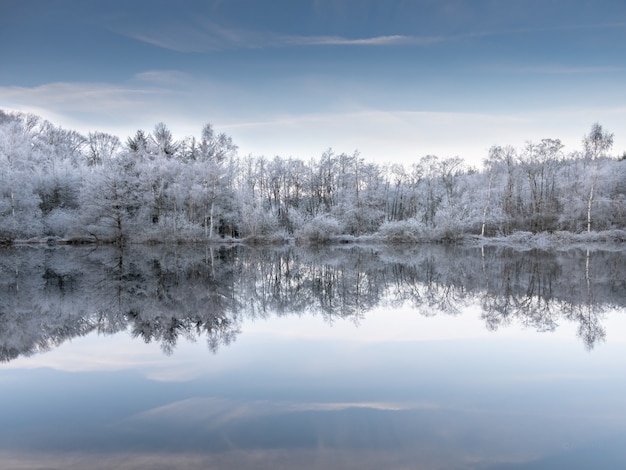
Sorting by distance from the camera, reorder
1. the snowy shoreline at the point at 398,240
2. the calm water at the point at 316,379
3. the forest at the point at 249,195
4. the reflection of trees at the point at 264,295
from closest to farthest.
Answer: the calm water at the point at 316,379 < the reflection of trees at the point at 264,295 < the snowy shoreline at the point at 398,240 < the forest at the point at 249,195

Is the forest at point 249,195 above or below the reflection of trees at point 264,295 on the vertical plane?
above

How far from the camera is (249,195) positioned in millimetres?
51281

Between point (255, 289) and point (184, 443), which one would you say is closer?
point (184, 443)

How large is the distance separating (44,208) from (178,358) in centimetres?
4591

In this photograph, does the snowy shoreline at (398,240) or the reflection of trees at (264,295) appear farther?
the snowy shoreline at (398,240)

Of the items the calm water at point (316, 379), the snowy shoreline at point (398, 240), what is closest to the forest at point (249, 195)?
the snowy shoreline at point (398, 240)

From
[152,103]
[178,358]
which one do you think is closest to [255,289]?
[178,358]

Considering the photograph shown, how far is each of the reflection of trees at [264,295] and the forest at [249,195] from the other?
19.5 metres

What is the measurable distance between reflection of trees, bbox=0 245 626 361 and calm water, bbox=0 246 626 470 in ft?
0.33

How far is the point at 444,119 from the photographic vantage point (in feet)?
111

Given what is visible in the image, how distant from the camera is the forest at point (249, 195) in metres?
41.0

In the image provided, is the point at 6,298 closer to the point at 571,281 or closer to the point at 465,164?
the point at 571,281

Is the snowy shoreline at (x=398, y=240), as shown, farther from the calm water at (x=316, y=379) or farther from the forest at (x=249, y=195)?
the calm water at (x=316, y=379)

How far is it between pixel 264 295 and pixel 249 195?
3811cm
